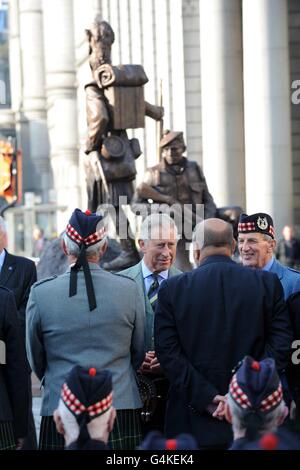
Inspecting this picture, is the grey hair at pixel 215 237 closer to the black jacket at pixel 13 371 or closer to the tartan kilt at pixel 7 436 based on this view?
the black jacket at pixel 13 371

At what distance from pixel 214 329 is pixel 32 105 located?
2577 inches

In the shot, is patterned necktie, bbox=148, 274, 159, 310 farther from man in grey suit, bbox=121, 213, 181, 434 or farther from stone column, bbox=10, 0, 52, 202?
stone column, bbox=10, 0, 52, 202

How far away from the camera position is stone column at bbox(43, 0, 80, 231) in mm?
54728

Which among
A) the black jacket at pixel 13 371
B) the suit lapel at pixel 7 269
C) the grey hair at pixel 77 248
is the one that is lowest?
the black jacket at pixel 13 371

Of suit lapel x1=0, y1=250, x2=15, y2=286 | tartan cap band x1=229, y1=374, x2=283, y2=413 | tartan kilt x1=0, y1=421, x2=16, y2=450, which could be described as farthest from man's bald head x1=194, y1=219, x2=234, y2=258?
suit lapel x1=0, y1=250, x2=15, y2=286

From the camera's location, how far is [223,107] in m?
25.6

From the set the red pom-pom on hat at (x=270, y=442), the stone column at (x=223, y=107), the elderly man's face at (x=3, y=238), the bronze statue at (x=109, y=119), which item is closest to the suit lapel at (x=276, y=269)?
the elderly man's face at (x=3, y=238)

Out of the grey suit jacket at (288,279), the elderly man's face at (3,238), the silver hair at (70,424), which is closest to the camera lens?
the silver hair at (70,424)

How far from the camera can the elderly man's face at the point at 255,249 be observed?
25.2ft

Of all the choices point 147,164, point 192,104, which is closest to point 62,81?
point 147,164

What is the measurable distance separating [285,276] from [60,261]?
9359 mm

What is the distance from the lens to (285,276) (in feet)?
25.3

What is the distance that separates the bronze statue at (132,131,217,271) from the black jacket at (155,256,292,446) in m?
8.97

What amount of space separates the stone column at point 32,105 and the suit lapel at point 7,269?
196 ft
